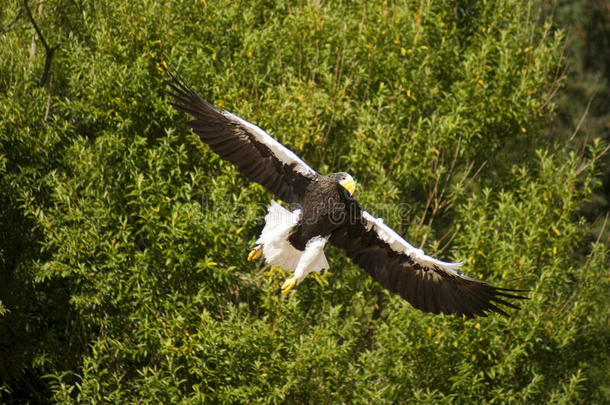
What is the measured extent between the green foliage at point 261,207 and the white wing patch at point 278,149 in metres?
1.44

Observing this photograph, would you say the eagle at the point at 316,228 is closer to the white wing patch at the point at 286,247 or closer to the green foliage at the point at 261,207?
the white wing patch at the point at 286,247

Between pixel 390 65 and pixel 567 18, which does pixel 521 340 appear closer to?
pixel 390 65

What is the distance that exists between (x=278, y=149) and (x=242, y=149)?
48cm

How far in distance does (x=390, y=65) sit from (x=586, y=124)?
5299 millimetres

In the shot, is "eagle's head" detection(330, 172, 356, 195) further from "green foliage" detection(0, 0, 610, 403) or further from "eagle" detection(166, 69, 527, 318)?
"green foliage" detection(0, 0, 610, 403)

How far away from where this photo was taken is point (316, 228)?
5867mm

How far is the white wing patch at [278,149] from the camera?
19.0ft

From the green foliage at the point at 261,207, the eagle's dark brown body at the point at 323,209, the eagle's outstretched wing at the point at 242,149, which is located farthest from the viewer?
Answer: the green foliage at the point at 261,207

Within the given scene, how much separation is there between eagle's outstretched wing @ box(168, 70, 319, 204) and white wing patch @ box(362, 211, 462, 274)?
2.13 feet

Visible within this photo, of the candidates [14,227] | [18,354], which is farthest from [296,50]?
[18,354]

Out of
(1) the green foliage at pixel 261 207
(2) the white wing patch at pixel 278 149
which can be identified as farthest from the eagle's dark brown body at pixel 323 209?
(1) the green foliage at pixel 261 207

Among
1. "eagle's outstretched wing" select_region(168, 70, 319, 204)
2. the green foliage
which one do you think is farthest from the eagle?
the green foliage

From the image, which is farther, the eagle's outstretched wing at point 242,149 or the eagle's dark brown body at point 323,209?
the eagle's outstretched wing at point 242,149

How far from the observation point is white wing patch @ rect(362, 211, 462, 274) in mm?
5843
